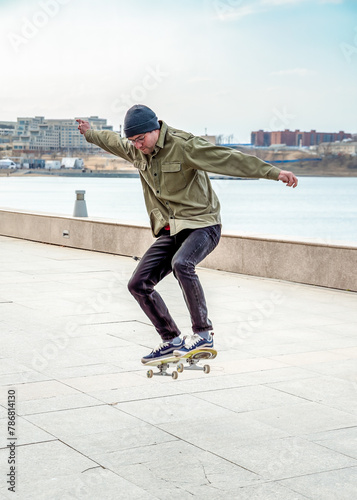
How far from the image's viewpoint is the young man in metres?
5.32

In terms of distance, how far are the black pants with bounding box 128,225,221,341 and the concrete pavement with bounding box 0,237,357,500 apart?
53 centimetres

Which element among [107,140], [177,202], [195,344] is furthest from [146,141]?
[195,344]

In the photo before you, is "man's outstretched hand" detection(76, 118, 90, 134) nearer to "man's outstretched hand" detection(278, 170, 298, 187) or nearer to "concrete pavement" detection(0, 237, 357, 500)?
"man's outstretched hand" detection(278, 170, 298, 187)

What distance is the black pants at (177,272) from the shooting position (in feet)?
17.7

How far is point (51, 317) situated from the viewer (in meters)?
8.52

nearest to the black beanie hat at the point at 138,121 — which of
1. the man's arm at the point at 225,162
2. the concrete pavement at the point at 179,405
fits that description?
the man's arm at the point at 225,162

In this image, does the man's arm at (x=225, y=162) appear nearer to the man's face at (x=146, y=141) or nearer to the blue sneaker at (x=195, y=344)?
the man's face at (x=146, y=141)

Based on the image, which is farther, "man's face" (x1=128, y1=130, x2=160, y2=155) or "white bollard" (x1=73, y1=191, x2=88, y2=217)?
"white bollard" (x1=73, y1=191, x2=88, y2=217)

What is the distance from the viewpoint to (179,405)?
531 cm

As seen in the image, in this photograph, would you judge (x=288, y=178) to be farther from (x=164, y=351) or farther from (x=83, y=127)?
(x=83, y=127)

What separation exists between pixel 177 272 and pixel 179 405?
882 mm

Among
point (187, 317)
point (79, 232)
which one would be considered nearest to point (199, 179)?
point (187, 317)

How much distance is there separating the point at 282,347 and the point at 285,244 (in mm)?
4216

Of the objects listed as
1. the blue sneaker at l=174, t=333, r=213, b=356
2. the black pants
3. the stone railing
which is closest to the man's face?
the black pants
